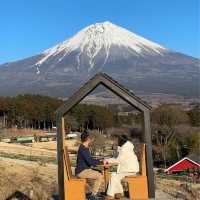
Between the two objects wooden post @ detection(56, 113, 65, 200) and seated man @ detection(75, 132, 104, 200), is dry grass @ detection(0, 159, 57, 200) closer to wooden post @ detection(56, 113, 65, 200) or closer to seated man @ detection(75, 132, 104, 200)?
wooden post @ detection(56, 113, 65, 200)

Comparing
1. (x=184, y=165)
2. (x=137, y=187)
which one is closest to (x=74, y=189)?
(x=137, y=187)

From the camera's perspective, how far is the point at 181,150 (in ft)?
168

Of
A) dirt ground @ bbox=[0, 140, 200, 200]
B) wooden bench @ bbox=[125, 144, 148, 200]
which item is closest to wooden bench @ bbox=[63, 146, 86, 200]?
wooden bench @ bbox=[125, 144, 148, 200]

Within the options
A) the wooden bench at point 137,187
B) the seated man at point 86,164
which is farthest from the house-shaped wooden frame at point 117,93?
the seated man at point 86,164

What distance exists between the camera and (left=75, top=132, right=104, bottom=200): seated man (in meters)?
10.6

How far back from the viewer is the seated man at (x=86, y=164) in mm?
10586

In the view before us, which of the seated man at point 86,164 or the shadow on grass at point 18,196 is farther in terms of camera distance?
the shadow on grass at point 18,196

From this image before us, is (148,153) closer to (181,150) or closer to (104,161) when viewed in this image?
(104,161)

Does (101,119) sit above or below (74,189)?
above

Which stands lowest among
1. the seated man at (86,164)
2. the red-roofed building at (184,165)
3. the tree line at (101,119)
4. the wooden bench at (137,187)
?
the red-roofed building at (184,165)

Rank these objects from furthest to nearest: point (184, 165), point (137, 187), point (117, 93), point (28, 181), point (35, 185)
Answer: point (184, 165) < point (28, 181) < point (35, 185) < point (117, 93) < point (137, 187)

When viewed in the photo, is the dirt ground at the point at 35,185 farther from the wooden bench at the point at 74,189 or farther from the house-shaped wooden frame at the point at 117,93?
the wooden bench at the point at 74,189

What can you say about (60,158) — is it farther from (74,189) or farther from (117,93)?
(117,93)

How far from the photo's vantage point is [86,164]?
10703 millimetres
